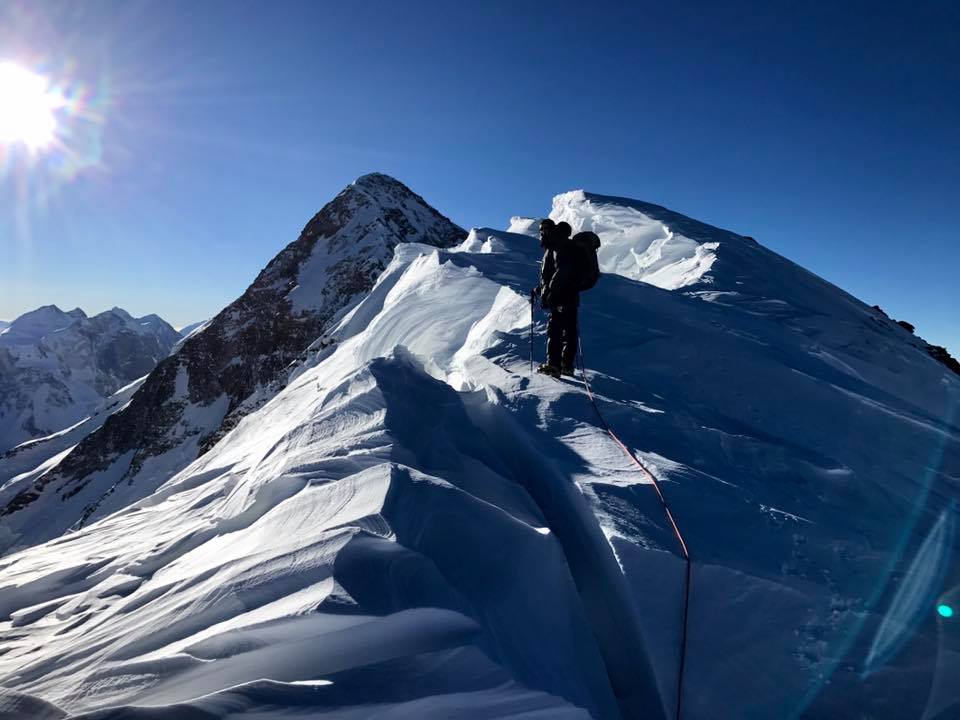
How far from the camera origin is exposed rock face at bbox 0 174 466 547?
2505 inches

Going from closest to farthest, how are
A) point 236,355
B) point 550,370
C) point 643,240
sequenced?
point 550,370, point 643,240, point 236,355

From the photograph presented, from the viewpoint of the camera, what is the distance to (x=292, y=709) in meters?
2.54

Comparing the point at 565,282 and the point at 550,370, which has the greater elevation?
the point at 565,282

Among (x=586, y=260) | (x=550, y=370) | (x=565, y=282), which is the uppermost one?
(x=586, y=260)

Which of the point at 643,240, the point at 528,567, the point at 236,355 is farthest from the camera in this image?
the point at 236,355

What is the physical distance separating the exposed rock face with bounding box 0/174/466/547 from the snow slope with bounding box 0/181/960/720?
56.7 meters

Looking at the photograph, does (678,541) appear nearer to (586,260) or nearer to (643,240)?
(586,260)

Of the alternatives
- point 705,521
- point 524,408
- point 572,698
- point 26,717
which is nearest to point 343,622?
point 572,698

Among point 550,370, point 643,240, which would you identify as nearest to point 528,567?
point 550,370

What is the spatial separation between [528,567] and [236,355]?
7668 centimetres

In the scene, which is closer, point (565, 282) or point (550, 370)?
point (550, 370)

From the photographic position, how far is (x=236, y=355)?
71375 millimetres

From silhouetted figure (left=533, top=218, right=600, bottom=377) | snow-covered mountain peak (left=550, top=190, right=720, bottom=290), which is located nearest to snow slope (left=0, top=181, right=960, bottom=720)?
silhouetted figure (left=533, top=218, right=600, bottom=377)

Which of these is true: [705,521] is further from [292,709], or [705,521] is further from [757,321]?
[757,321]
